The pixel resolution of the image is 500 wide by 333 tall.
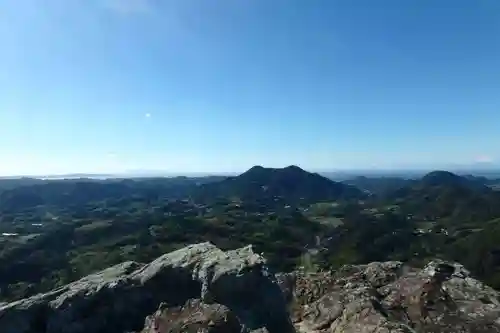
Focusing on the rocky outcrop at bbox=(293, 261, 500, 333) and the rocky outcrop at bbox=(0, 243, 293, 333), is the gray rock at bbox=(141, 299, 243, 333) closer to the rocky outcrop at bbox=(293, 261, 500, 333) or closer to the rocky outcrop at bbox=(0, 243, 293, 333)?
the rocky outcrop at bbox=(0, 243, 293, 333)

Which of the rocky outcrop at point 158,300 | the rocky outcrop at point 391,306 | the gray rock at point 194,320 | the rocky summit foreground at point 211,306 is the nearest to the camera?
the gray rock at point 194,320

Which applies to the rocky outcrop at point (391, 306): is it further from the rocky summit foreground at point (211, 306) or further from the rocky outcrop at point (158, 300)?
the rocky outcrop at point (158, 300)

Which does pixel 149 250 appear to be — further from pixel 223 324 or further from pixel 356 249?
pixel 223 324

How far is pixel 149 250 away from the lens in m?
119

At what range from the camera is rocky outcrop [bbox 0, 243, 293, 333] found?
19297mm

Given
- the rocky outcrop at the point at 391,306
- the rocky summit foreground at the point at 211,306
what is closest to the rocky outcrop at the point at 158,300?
the rocky summit foreground at the point at 211,306

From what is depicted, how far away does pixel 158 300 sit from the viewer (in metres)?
20.3

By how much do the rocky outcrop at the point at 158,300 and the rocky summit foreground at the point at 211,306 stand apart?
0.04m

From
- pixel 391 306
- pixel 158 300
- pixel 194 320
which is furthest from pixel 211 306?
pixel 391 306

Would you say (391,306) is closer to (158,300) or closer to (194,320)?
(194,320)

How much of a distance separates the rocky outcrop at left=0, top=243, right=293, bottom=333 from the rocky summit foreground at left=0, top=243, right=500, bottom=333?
0.14 ft

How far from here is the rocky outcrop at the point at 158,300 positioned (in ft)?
63.3

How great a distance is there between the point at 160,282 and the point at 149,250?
102 metres

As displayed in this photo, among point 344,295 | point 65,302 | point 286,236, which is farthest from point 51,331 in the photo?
point 286,236
